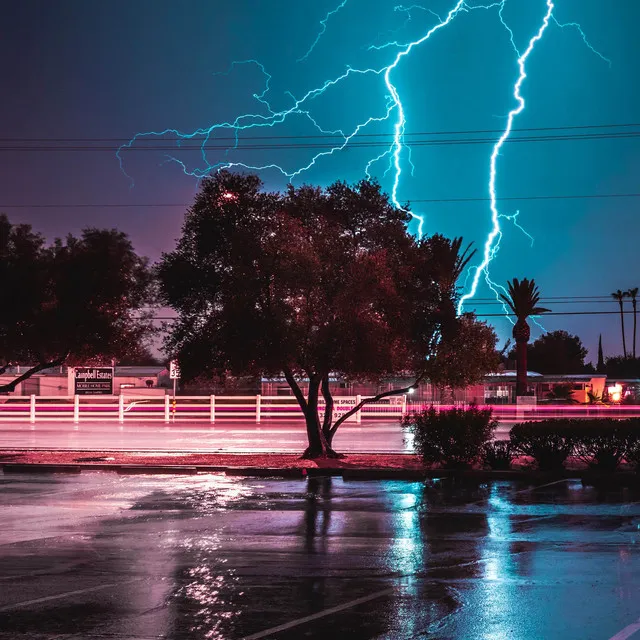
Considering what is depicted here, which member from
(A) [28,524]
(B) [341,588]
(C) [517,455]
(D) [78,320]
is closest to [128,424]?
(D) [78,320]

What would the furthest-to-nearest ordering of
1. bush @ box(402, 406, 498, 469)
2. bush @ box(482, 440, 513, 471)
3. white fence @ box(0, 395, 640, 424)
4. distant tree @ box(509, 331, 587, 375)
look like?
distant tree @ box(509, 331, 587, 375) → white fence @ box(0, 395, 640, 424) → bush @ box(402, 406, 498, 469) → bush @ box(482, 440, 513, 471)

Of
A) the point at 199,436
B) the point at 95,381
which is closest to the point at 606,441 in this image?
the point at 199,436

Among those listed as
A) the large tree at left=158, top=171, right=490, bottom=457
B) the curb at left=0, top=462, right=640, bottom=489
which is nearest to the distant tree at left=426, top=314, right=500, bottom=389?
the large tree at left=158, top=171, right=490, bottom=457

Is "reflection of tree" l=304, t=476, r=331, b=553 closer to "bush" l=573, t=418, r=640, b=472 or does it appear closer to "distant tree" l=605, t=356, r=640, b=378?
"bush" l=573, t=418, r=640, b=472

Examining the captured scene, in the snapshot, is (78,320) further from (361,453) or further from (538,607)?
(538,607)

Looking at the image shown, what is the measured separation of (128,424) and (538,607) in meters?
33.0

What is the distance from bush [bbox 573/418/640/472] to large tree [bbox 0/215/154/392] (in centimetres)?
1241

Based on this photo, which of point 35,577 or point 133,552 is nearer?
point 35,577

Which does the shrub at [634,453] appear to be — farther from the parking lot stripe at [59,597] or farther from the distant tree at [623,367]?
the distant tree at [623,367]

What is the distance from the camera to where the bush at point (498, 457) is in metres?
20.3

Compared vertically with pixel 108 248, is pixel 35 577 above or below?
below

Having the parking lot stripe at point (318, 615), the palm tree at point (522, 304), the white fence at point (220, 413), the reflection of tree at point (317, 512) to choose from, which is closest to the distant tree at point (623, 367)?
the palm tree at point (522, 304)

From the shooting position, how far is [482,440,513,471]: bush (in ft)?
66.7

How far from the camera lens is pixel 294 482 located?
1927 centimetres
